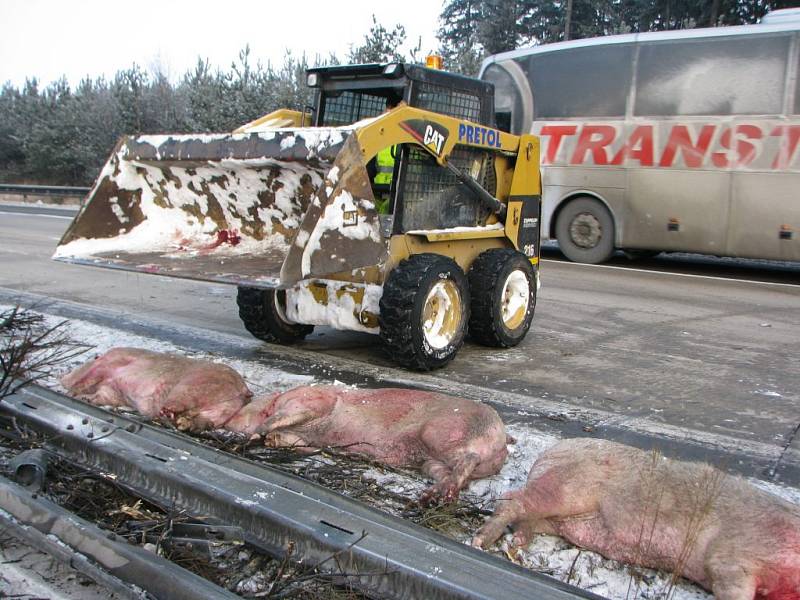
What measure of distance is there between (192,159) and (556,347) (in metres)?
3.53

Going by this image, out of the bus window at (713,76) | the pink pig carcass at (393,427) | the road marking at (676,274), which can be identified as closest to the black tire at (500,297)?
the pink pig carcass at (393,427)

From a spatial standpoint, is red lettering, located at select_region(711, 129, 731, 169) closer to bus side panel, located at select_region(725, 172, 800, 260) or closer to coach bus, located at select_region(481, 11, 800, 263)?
coach bus, located at select_region(481, 11, 800, 263)

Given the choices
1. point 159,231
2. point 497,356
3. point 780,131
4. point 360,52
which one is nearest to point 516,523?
point 497,356

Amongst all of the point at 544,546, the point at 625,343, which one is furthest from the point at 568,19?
the point at 544,546

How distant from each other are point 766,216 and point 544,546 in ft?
31.8

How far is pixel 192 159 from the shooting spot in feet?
19.5

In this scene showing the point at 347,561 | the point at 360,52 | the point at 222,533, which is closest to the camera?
the point at 347,561

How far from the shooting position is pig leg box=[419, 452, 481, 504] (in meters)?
3.51

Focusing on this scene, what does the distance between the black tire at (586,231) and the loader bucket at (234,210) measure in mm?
8211

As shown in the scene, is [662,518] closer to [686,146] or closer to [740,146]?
[740,146]

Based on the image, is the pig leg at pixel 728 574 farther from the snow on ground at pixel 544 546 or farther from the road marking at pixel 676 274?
the road marking at pixel 676 274

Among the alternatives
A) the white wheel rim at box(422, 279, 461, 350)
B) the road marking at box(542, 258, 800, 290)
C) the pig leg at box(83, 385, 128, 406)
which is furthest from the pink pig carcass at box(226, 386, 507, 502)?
the road marking at box(542, 258, 800, 290)

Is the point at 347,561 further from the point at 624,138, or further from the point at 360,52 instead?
the point at 360,52

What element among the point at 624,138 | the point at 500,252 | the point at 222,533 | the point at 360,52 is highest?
the point at 360,52
